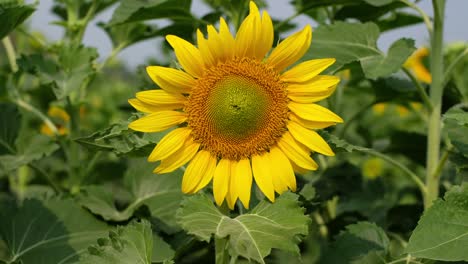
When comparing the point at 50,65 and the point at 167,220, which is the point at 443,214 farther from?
the point at 50,65

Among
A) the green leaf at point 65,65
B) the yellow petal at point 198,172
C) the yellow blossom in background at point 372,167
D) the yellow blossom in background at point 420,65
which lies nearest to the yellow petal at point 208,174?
the yellow petal at point 198,172

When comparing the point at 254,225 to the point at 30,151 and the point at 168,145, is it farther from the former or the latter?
the point at 30,151

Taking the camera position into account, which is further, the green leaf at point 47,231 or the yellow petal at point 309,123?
the green leaf at point 47,231

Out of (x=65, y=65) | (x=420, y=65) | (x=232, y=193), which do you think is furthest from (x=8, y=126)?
(x=420, y=65)

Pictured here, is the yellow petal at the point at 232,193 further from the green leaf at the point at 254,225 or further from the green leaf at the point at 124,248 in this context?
the green leaf at the point at 124,248

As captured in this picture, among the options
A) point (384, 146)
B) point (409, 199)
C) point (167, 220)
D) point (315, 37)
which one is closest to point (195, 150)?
point (167, 220)

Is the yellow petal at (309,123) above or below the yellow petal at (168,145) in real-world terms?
above
